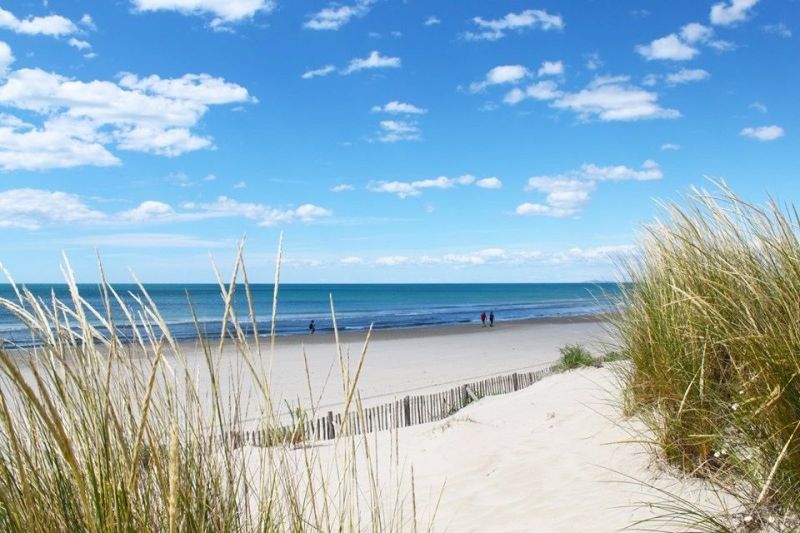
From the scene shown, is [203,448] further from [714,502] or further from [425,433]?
[425,433]

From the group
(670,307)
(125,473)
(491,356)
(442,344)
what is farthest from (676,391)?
(442,344)

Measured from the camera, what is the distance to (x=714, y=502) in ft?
Answer: 11.7

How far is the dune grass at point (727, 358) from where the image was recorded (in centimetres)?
292

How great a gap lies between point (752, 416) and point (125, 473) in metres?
2.65

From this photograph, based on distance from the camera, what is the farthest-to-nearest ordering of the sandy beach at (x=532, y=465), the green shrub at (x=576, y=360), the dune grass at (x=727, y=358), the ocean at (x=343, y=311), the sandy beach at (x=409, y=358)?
the sandy beach at (x=409, y=358), the green shrub at (x=576, y=360), the ocean at (x=343, y=311), the sandy beach at (x=532, y=465), the dune grass at (x=727, y=358)

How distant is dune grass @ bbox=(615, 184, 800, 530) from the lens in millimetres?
2920

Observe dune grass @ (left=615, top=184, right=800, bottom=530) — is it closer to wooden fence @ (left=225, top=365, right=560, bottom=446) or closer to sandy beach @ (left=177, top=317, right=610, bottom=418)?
wooden fence @ (left=225, top=365, right=560, bottom=446)

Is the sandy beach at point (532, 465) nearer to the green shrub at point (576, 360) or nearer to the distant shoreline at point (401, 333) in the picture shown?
the green shrub at point (576, 360)

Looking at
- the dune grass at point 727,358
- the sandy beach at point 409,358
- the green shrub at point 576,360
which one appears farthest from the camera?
the sandy beach at point 409,358

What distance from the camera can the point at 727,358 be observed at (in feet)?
13.6

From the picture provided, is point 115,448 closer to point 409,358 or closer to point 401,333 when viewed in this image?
point 409,358

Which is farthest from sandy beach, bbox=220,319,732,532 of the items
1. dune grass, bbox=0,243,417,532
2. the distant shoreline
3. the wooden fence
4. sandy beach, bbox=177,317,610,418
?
the distant shoreline

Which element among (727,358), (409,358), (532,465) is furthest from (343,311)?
(727,358)

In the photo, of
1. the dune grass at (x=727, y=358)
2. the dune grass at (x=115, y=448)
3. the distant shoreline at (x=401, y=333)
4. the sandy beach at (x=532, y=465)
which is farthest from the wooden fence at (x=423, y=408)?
the distant shoreline at (x=401, y=333)
